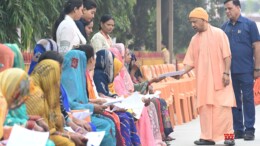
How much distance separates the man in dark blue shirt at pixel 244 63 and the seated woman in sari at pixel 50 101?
554 centimetres

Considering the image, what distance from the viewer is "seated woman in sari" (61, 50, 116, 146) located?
8.21 meters

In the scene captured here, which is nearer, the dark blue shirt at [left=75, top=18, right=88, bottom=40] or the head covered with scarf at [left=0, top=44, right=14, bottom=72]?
the head covered with scarf at [left=0, top=44, right=14, bottom=72]

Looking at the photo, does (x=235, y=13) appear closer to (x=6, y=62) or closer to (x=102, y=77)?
(x=102, y=77)

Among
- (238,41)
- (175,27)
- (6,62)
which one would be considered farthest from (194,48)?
(175,27)

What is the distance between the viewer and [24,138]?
549 cm

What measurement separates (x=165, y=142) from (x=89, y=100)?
9.82 ft

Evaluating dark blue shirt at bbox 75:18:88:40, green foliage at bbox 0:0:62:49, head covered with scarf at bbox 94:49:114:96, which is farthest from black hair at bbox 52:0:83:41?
green foliage at bbox 0:0:62:49

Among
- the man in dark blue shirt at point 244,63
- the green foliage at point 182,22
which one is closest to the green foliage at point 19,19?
the man in dark blue shirt at point 244,63

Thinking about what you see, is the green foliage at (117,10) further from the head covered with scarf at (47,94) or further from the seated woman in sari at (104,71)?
the head covered with scarf at (47,94)

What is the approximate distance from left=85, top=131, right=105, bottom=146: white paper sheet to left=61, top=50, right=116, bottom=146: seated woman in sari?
2.74ft

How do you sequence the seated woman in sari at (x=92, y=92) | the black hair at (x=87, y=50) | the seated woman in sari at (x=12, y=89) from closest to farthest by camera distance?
the seated woman in sari at (x=12, y=89) → the seated woman in sari at (x=92, y=92) → the black hair at (x=87, y=50)

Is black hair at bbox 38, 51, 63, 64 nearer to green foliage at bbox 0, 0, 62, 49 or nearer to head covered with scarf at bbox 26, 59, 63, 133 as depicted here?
head covered with scarf at bbox 26, 59, 63, 133

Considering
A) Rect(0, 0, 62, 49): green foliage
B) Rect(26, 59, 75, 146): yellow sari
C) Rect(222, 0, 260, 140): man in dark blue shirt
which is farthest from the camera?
Rect(0, 0, 62, 49): green foliage

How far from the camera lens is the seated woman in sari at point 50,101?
6746 mm
